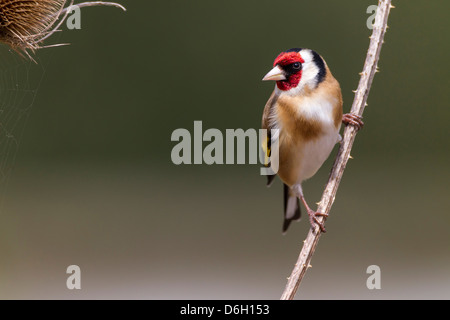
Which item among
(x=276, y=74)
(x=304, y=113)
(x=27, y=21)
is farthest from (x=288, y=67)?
(x=27, y=21)

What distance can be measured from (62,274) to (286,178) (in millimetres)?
2920

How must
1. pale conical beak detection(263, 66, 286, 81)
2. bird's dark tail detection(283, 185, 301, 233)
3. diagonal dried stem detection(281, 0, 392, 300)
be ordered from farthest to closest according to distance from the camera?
1. bird's dark tail detection(283, 185, 301, 233)
2. pale conical beak detection(263, 66, 286, 81)
3. diagonal dried stem detection(281, 0, 392, 300)

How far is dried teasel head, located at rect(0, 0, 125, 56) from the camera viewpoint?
204 cm

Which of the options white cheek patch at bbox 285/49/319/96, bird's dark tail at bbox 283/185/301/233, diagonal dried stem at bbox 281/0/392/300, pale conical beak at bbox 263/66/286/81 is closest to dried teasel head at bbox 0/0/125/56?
pale conical beak at bbox 263/66/286/81

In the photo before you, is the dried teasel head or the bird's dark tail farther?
the bird's dark tail

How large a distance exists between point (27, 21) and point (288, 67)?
0.88m

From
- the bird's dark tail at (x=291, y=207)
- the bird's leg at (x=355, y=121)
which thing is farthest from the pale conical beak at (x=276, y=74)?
the bird's dark tail at (x=291, y=207)

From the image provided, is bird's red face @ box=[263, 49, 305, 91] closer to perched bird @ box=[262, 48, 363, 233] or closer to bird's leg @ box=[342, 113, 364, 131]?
perched bird @ box=[262, 48, 363, 233]

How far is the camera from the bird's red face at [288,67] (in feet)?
7.44

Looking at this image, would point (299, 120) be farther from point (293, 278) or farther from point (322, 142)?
point (293, 278)

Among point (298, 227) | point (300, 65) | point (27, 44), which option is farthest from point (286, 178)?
point (298, 227)

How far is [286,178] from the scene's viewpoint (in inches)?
109

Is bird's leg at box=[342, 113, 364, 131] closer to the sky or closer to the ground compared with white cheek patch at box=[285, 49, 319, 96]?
closer to the ground

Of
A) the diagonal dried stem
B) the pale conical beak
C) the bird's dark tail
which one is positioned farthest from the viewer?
the bird's dark tail
